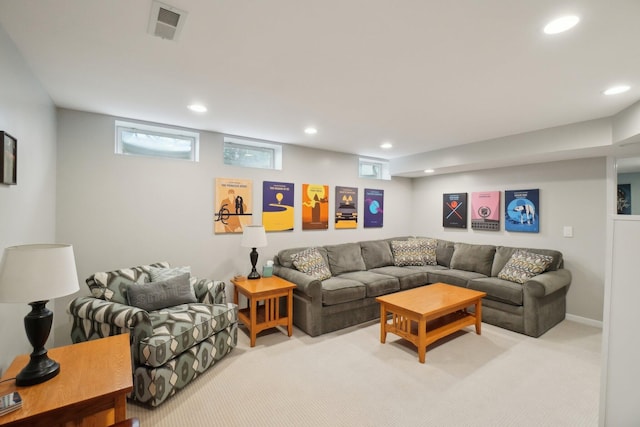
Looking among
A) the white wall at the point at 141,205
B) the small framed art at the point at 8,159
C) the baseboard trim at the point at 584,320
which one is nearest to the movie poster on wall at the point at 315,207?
the white wall at the point at 141,205

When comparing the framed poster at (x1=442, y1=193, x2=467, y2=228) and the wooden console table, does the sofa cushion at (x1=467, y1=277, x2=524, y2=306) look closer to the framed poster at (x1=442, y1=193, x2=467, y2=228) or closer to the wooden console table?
the framed poster at (x1=442, y1=193, x2=467, y2=228)

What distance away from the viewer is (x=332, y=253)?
4.30m

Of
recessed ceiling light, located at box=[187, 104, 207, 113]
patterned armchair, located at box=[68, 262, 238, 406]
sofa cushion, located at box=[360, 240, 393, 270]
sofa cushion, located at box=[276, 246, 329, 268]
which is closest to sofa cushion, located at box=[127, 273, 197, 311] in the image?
patterned armchair, located at box=[68, 262, 238, 406]

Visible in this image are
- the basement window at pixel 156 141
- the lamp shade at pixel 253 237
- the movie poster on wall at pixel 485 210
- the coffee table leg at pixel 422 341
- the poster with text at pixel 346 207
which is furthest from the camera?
the poster with text at pixel 346 207

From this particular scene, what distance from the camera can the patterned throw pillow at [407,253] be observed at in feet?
15.9

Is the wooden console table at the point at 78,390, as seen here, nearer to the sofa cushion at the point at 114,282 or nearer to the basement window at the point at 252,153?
the sofa cushion at the point at 114,282

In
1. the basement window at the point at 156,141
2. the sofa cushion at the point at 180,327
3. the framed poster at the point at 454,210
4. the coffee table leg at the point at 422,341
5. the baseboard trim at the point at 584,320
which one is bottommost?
the baseboard trim at the point at 584,320

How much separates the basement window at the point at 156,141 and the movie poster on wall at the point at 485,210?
14.4 feet

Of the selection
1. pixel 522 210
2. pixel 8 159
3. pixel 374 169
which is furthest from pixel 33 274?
pixel 522 210

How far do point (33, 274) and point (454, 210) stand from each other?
537cm

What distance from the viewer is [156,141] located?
3424 millimetres

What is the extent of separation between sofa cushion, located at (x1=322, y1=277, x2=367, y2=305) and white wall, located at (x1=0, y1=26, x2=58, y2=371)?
2.50m

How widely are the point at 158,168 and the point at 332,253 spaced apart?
100 inches

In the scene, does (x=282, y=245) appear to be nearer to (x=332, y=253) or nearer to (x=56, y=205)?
(x=332, y=253)
